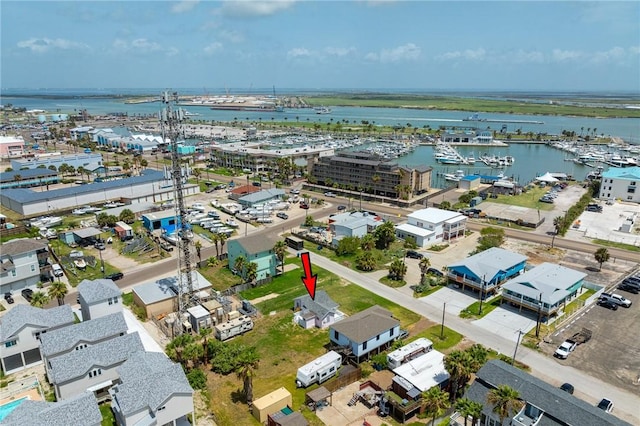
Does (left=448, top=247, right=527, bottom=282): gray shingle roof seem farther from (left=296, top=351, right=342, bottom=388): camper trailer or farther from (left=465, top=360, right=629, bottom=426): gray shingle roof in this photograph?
(left=296, top=351, right=342, bottom=388): camper trailer

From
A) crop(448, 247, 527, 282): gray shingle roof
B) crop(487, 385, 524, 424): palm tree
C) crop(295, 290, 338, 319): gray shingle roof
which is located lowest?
crop(295, 290, 338, 319): gray shingle roof

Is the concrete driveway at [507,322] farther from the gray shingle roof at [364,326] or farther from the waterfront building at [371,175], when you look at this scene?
the waterfront building at [371,175]

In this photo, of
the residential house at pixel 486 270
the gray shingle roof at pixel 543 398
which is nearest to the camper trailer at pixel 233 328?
the gray shingle roof at pixel 543 398

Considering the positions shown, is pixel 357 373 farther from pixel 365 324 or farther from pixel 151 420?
pixel 151 420

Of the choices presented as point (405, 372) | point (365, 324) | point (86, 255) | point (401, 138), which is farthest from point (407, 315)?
point (401, 138)

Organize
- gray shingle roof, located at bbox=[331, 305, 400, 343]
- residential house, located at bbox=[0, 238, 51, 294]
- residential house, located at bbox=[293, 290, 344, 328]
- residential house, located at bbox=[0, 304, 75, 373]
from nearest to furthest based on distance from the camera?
1. residential house, located at bbox=[0, 304, 75, 373]
2. gray shingle roof, located at bbox=[331, 305, 400, 343]
3. residential house, located at bbox=[293, 290, 344, 328]
4. residential house, located at bbox=[0, 238, 51, 294]

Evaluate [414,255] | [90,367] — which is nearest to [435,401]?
[90,367]

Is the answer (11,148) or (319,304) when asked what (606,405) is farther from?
(11,148)

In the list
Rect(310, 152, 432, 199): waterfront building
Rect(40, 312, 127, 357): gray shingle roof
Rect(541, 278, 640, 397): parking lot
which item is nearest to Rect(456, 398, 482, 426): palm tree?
Rect(541, 278, 640, 397): parking lot
